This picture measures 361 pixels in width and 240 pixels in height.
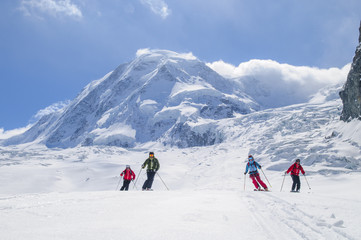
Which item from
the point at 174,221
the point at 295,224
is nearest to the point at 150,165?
the point at 174,221

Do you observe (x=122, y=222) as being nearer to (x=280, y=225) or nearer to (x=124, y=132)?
(x=280, y=225)

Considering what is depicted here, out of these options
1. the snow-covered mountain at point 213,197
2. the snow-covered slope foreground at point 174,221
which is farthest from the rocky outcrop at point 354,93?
the snow-covered slope foreground at point 174,221

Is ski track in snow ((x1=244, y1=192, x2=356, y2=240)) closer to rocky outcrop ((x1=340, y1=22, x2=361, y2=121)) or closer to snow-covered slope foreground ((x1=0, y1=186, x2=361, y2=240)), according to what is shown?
snow-covered slope foreground ((x1=0, y1=186, x2=361, y2=240))

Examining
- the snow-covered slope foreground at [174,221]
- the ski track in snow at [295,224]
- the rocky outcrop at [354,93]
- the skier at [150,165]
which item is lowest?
the ski track in snow at [295,224]

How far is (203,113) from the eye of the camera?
178250 mm

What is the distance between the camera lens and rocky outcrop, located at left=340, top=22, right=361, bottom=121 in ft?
146

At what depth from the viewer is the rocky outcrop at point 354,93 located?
44531mm

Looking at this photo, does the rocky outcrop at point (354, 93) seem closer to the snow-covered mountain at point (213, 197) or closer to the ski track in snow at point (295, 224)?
A: the snow-covered mountain at point (213, 197)

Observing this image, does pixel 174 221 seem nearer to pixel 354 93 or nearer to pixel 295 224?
pixel 295 224

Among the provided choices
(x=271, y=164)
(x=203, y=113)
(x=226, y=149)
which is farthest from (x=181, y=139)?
(x=271, y=164)

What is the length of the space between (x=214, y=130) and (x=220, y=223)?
123658mm

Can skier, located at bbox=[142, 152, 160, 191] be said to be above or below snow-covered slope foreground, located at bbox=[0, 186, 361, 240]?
above

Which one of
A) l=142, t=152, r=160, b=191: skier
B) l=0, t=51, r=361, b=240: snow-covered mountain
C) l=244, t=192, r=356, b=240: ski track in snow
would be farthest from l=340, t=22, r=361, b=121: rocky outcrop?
l=244, t=192, r=356, b=240: ski track in snow

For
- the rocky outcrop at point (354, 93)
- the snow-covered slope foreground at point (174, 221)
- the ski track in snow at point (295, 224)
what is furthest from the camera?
the rocky outcrop at point (354, 93)
